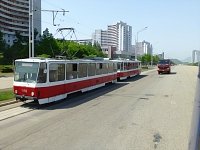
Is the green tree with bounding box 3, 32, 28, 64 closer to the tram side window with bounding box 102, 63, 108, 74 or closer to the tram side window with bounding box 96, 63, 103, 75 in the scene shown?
the tram side window with bounding box 102, 63, 108, 74

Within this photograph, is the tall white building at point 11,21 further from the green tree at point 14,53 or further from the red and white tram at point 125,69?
the red and white tram at point 125,69

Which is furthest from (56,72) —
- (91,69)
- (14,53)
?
(14,53)

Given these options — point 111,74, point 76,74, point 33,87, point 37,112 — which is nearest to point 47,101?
point 33,87

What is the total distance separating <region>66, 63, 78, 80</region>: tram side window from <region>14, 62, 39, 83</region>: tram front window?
3.34 meters

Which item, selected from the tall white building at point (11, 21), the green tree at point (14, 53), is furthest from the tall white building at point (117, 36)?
the green tree at point (14, 53)

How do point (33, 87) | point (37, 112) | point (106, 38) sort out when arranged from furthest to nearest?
point (106, 38) < point (33, 87) < point (37, 112)

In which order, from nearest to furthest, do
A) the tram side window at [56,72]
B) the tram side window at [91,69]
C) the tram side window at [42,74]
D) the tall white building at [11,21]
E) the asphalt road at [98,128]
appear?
the asphalt road at [98,128], the tram side window at [42,74], the tram side window at [56,72], the tram side window at [91,69], the tall white building at [11,21]

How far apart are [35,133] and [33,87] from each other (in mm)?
6372

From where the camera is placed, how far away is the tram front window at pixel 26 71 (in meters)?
16.6

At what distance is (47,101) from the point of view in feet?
54.8

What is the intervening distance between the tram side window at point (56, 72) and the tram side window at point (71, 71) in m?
0.72

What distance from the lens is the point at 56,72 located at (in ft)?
60.1

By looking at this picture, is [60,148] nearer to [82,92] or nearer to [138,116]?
[138,116]

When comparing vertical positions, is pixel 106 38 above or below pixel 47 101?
above
